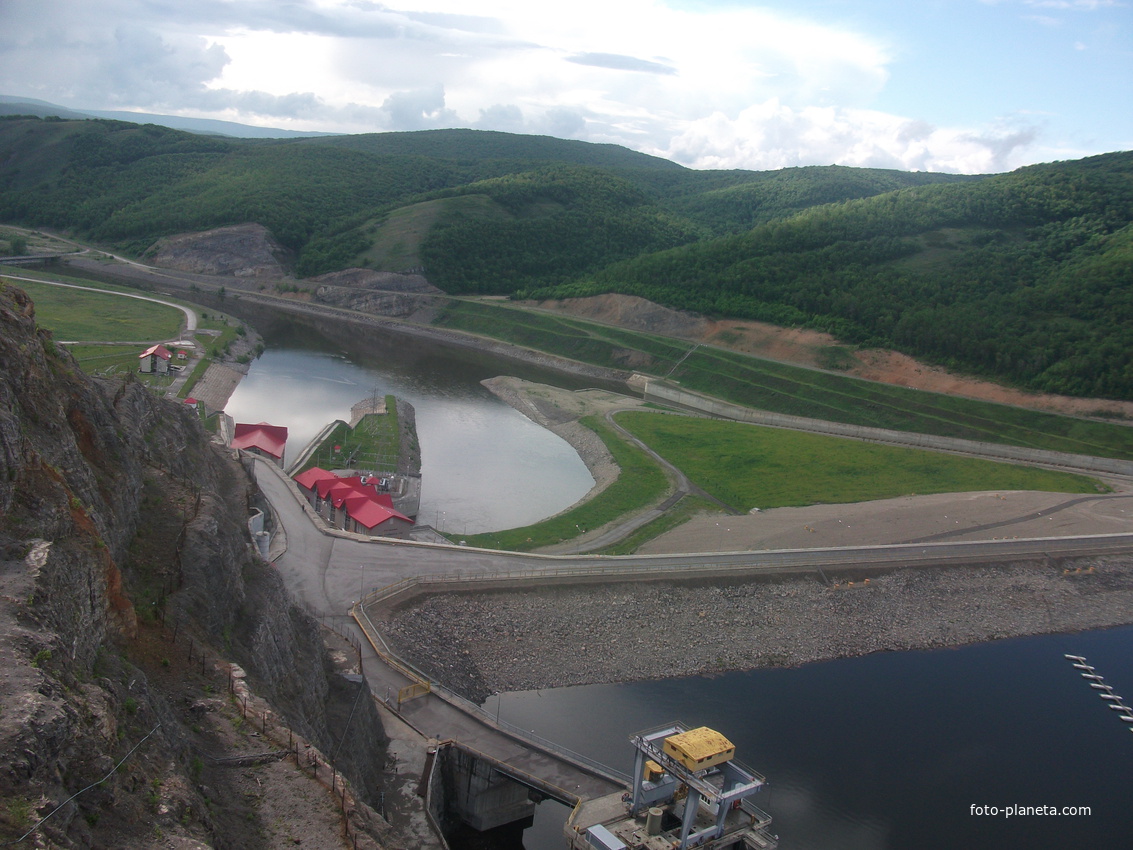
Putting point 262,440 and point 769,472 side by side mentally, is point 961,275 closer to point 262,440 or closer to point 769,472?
point 769,472

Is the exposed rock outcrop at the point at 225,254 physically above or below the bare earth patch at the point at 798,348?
above

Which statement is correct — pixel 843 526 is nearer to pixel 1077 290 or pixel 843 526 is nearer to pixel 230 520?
pixel 230 520

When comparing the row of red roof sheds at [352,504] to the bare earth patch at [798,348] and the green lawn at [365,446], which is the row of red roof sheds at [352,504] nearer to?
the green lawn at [365,446]

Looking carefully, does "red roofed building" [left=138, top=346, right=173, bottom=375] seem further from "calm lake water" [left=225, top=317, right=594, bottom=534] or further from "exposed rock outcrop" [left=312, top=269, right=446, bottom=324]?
"exposed rock outcrop" [left=312, top=269, right=446, bottom=324]

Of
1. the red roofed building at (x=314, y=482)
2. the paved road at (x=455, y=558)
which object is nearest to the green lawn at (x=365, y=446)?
the red roofed building at (x=314, y=482)

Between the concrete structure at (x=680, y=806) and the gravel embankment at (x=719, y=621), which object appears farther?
the gravel embankment at (x=719, y=621)

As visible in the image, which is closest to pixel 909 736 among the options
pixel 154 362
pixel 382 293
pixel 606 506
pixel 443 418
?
pixel 606 506

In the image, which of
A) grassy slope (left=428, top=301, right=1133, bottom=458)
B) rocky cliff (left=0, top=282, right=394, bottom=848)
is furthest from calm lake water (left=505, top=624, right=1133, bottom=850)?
grassy slope (left=428, top=301, right=1133, bottom=458)
